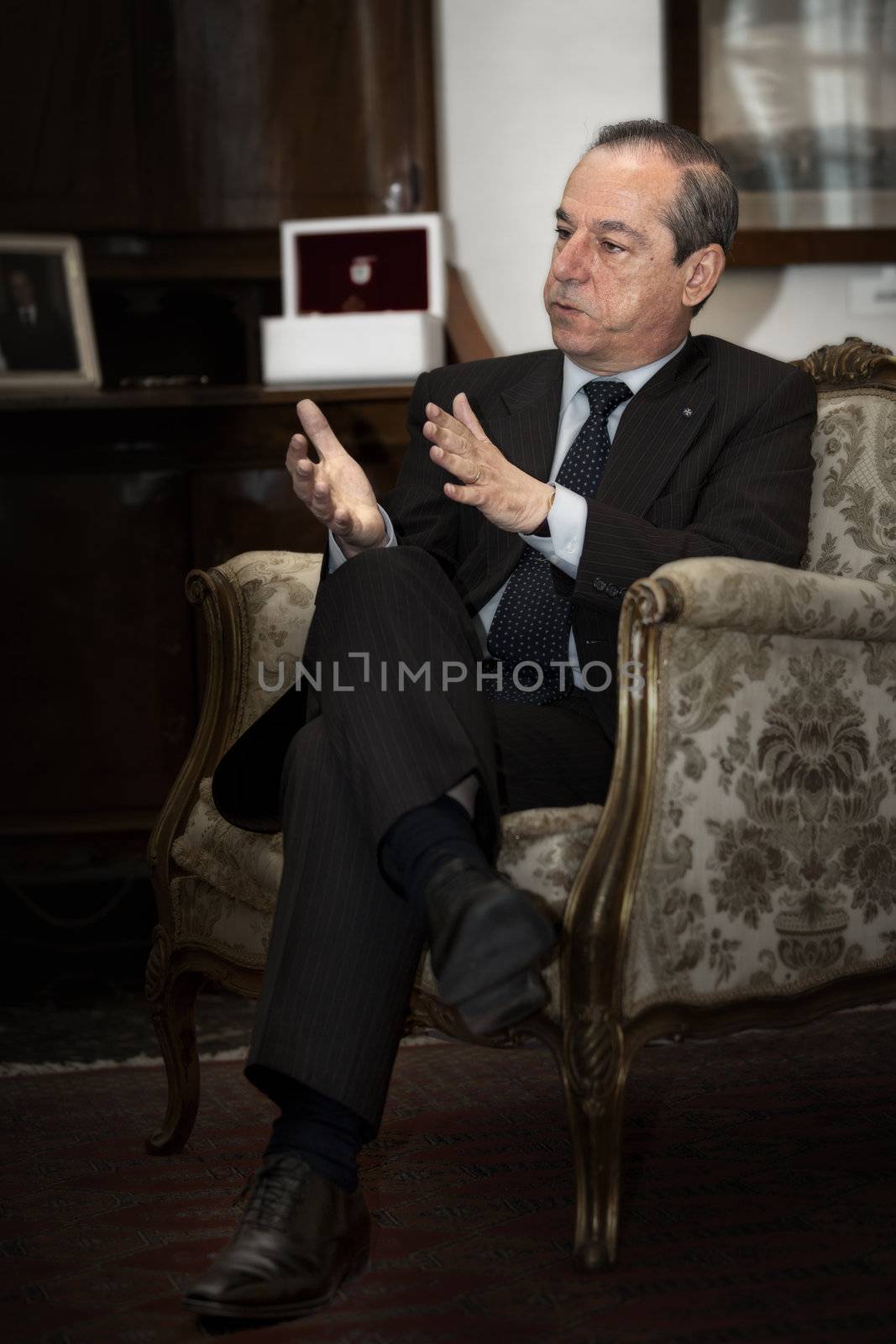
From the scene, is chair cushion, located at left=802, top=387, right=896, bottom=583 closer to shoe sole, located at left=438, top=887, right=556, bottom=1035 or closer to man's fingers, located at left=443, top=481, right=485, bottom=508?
man's fingers, located at left=443, top=481, right=485, bottom=508

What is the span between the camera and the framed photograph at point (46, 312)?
3.09m

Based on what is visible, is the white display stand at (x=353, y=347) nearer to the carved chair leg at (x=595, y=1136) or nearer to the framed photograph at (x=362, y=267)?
the framed photograph at (x=362, y=267)

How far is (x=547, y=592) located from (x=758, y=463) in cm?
32

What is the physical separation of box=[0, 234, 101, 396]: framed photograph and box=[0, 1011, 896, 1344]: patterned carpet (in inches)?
58.6

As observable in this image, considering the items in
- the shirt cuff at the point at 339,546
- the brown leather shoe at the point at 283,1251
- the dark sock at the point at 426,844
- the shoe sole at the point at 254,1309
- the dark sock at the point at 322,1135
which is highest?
the shirt cuff at the point at 339,546

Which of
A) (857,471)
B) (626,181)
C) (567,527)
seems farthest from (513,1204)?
(626,181)

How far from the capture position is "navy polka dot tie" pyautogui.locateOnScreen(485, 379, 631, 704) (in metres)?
1.88

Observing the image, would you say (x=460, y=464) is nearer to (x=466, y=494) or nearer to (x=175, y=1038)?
(x=466, y=494)

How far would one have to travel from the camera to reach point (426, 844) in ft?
4.67

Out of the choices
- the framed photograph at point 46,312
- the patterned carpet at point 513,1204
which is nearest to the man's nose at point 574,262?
the patterned carpet at point 513,1204

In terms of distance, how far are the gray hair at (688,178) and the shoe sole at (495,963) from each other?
1.07 metres

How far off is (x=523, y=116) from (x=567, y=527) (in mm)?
1868

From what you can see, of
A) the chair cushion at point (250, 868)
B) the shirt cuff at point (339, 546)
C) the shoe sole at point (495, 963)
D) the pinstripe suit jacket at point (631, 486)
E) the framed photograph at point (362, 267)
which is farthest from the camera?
the framed photograph at point (362, 267)

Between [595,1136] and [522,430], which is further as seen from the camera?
[522,430]
